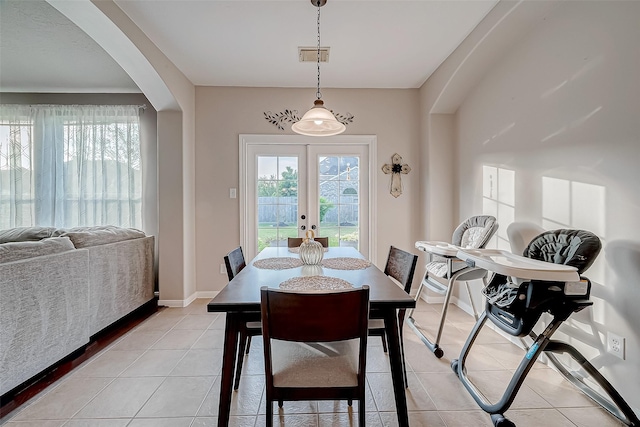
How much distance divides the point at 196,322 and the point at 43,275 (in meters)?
1.31

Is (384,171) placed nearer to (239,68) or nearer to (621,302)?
(239,68)

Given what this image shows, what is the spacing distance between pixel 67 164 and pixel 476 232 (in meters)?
4.65

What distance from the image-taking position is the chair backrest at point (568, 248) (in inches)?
60.7

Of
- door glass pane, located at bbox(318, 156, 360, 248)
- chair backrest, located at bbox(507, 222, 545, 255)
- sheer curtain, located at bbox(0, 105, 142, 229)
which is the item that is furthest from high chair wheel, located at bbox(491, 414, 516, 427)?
sheer curtain, located at bbox(0, 105, 142, 229)

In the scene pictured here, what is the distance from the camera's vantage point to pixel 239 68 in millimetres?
3152

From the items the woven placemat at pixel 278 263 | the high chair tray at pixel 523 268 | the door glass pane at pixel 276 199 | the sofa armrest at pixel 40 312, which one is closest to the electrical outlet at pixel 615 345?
the high chair tray at pixel 523 268

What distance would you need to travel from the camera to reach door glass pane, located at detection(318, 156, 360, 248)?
3748 millimetres

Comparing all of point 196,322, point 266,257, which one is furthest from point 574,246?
point 196,322

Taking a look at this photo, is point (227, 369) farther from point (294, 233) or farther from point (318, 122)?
point (294, 233)

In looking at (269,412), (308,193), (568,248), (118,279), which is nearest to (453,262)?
(568,248)

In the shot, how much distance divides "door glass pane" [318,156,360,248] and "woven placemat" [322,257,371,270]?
5.33 ft

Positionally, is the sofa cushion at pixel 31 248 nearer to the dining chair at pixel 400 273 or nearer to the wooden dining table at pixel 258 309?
the wooden dining table at pixel 258 309

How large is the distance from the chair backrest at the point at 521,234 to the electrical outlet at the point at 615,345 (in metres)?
0.76

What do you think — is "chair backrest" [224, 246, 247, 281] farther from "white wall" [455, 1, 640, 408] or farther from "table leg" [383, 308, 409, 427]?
"white wall" [455, 1, 640, 408]
